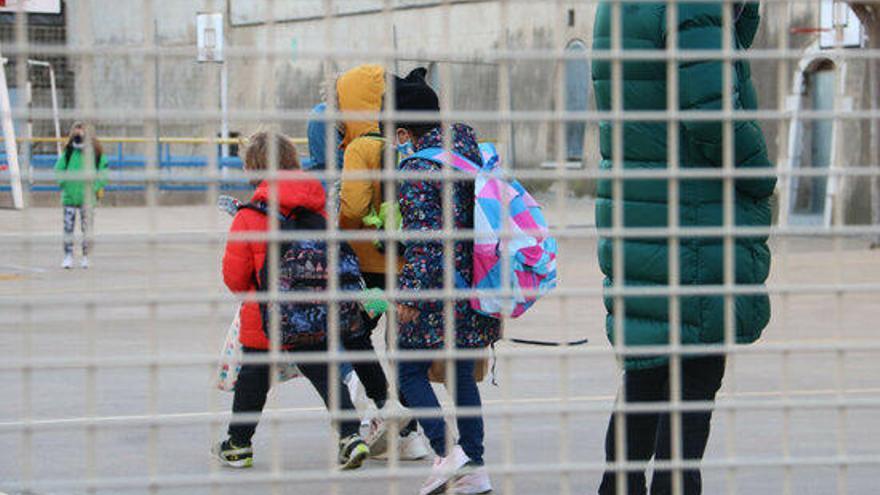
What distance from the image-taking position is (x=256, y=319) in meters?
6.55

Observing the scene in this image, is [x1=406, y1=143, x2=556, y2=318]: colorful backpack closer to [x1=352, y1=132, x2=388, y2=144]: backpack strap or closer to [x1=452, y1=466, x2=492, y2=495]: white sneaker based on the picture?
[x1=452, y1=466, x2=492, y2=495]: white sneaker

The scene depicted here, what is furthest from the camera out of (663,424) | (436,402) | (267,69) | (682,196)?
(436,402)

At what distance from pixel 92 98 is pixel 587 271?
538 inches

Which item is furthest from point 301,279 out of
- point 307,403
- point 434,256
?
point 307,403

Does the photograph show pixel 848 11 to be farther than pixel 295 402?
Yes

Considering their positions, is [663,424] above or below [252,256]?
below

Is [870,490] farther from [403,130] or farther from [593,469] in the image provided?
[593,469]

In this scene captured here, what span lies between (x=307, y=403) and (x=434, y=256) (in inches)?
112

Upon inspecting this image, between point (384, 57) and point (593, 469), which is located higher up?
point (384, 57)

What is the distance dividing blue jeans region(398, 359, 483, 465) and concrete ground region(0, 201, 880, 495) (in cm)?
36

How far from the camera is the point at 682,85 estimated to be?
4.06 metres

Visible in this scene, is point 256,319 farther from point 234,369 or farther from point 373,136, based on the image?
point 373,136

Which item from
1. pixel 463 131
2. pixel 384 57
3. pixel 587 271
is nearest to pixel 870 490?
pixel 463 131

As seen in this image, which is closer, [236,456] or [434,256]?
[434,256]
